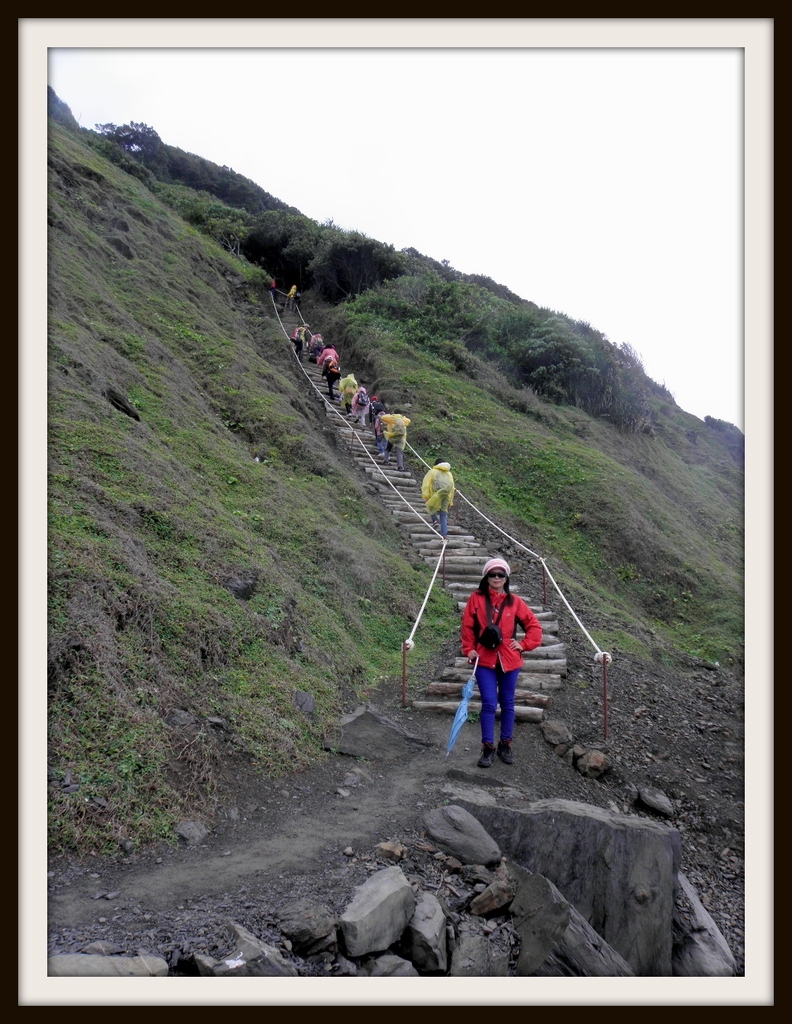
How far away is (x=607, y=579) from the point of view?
1223 centimetres

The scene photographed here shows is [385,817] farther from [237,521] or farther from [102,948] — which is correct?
[237,521]

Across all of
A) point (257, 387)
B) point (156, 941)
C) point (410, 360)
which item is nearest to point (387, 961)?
point (156, 941)

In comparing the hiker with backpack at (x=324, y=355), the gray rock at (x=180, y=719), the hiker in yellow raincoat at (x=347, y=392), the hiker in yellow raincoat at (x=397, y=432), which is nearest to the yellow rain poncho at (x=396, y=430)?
the hiker in yellow raincoat at (x=397, y=432)

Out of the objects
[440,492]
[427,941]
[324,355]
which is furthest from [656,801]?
[324,355]

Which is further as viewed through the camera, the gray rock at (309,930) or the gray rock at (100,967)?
the gray rock at (309,930)

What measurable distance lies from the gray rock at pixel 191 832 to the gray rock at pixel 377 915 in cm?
110

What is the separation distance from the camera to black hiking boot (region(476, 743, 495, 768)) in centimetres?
536

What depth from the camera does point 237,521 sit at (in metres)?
7.63

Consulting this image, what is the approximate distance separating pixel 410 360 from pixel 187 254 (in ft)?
25.9

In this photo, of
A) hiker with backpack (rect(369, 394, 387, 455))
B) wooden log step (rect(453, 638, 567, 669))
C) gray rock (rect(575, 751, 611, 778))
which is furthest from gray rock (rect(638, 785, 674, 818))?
hiker with backpack (rect(369, 394, 387, 455))

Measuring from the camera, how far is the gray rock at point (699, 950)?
3678 millimetres

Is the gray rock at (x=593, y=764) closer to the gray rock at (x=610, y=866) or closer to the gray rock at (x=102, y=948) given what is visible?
the gray rock at (x=610, y=866)

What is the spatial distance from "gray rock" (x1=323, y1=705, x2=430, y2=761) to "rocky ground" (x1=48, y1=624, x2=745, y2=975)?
11cm

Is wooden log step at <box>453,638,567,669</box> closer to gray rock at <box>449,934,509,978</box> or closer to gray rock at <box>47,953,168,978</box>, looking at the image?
gray rock at <box>449,934,509,978</box>
